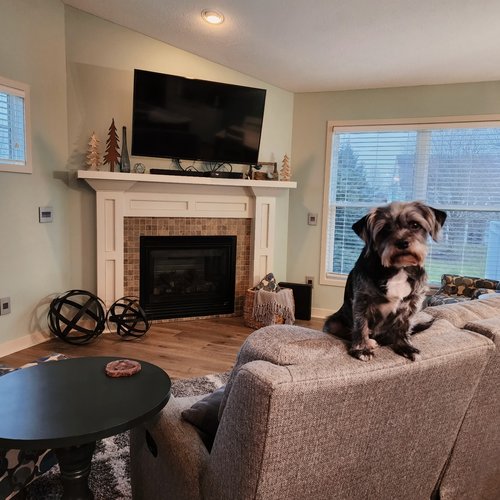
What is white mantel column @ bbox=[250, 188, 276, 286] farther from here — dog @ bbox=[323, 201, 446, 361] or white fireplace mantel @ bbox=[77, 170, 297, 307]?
dog @ bbox=[323, 201, 446, 361]

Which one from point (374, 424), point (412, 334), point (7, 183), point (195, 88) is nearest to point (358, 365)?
point (374, 424)

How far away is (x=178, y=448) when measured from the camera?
1.11 metres

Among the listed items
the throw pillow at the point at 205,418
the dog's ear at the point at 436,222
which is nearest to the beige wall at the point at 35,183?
the throw pillow at the point at 205,418

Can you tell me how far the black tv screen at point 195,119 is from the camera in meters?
3.64

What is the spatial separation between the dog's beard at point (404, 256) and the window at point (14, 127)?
3.00 m

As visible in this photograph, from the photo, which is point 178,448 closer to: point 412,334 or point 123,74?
point 412,334

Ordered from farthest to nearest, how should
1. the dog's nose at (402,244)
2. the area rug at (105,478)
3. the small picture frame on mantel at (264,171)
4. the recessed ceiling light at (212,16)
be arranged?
the small picture frame on mantel at (264,171) < the recessed ceiling light at (212,16) < the area rug at (105,478) < the dog's nose at (402,244)

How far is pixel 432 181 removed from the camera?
169 inches

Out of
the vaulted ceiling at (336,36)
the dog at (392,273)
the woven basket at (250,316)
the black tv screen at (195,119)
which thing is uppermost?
the vaulted ceiling at (336,36)

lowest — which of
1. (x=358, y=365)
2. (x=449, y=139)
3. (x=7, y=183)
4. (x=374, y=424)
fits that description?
(x=374, y=424)

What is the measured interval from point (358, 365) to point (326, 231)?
12.6ft

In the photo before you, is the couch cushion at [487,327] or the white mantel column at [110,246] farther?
the white mantel column at [110,246]

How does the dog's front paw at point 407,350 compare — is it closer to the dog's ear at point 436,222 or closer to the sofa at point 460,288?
the dog's ear at point 436,222

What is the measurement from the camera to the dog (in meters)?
1.05
